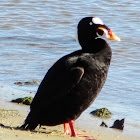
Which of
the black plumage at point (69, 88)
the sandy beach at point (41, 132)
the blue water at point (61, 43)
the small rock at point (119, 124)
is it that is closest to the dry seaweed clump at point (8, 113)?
the sandy beach at point (41, 132)

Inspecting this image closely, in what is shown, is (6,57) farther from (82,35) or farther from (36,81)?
(82,35)

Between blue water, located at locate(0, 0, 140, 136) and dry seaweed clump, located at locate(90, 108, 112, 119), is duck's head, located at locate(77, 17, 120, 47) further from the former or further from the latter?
blue water, located at locate(0, 0, 140, 136)

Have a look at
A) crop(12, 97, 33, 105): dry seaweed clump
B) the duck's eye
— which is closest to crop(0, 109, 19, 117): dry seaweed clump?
crop(12, 97, 33, 105): dry seaweed clump

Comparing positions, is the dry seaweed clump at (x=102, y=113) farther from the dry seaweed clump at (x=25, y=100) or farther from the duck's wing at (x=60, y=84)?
the duck's wing at (x=60, y=84)

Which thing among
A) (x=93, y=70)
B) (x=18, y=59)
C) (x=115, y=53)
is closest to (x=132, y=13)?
(x=115, y=53)

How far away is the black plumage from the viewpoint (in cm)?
571

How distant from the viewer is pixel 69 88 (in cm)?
571

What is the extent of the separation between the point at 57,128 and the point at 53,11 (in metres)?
8.52

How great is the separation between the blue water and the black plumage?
1.42 m

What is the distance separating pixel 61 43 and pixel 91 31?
17.3 feet

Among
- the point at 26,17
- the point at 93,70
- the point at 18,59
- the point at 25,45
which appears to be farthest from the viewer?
the point at 26,17

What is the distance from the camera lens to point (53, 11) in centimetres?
1456

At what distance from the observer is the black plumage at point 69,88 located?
5.71m

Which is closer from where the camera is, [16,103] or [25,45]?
[16,103]
